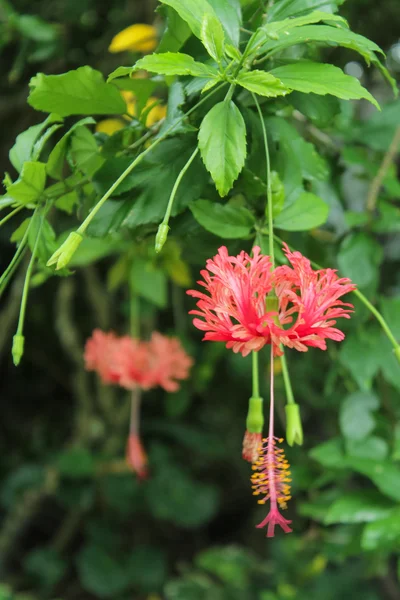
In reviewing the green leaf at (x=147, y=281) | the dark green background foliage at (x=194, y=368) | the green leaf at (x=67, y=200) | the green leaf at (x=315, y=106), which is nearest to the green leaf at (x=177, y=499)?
the dark green background foliage at (x=194, y=368)

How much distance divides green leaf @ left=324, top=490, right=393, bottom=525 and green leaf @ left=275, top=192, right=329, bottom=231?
1.52 ft

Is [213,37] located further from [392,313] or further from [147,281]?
[147,281]

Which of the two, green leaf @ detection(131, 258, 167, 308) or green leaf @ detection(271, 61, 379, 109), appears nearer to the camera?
green leaf @ detection(271, 61, 379, 109)

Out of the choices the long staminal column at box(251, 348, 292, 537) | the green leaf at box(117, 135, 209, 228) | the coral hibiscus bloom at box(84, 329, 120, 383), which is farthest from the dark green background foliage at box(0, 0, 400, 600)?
the long staminal column at box(251, 348, 292, 537)

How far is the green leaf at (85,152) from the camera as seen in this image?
0.68 m

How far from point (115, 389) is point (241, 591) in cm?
72

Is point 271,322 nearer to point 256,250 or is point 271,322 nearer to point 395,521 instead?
point 256,250

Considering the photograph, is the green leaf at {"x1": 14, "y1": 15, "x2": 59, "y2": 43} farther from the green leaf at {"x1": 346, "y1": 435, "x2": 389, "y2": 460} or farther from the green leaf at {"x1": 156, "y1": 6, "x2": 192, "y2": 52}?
the green leaf at {"x1": 346, "y1": 435, "x2": 389, "y2": 460}

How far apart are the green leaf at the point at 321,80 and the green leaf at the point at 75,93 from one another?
0.59ft

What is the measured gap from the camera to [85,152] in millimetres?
688

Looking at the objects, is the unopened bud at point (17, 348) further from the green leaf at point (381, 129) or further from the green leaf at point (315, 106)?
the green leaf at point (381, 129)

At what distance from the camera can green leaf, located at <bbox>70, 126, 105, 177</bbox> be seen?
679mm

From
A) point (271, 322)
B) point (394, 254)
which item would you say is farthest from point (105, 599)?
point (271, 322)

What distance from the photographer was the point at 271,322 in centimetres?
53
